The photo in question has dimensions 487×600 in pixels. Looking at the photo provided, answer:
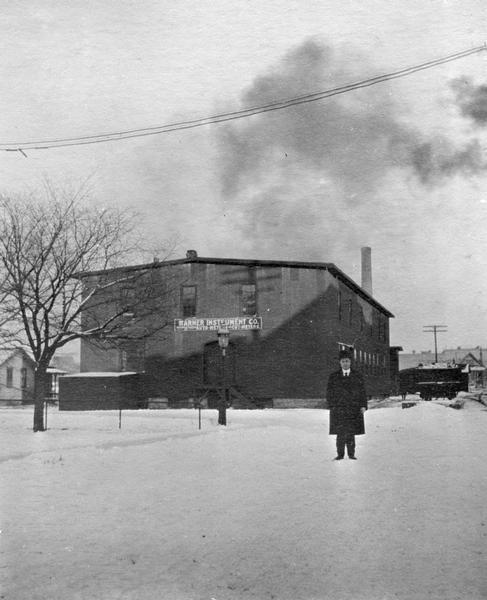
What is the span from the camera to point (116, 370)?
1337 inches

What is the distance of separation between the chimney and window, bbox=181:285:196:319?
20.3 metres

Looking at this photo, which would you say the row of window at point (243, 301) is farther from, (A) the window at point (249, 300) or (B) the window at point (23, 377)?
(B) the window at point (23, 377)

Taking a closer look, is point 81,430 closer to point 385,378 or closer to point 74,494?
point 74,494

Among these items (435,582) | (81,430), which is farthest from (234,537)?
(81,430)

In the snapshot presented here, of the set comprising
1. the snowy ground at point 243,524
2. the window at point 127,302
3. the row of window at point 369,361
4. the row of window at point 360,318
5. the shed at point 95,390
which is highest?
the row of window at point 360,318

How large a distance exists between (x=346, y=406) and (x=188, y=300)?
22.3m

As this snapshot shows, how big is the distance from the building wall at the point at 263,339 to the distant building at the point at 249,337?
46mm

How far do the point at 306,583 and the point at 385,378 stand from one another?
4547cm

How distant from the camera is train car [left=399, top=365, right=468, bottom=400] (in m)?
40.0

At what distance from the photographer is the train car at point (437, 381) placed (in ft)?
131

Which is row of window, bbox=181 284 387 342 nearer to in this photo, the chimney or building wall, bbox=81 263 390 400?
building wall, bbox=81 263 390 400

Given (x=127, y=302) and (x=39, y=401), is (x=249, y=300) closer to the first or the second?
(x=127, y=302)

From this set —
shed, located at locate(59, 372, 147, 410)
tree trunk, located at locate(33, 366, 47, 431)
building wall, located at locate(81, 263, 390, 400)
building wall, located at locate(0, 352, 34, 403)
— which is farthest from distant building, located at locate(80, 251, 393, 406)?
building wall, located at locate(0, 352, 34, 403)

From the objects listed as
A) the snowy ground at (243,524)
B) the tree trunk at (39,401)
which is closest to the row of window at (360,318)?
the tree trunk at (39,401)
